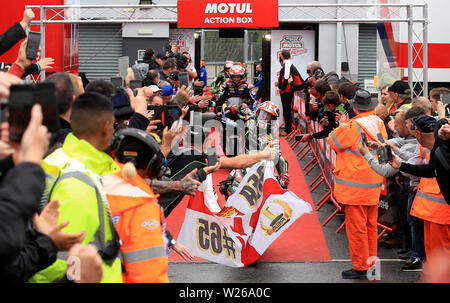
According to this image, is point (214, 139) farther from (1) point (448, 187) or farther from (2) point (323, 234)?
(1) point (448, 187)

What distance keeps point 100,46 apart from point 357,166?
15.9m

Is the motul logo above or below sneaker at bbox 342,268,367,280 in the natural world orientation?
above

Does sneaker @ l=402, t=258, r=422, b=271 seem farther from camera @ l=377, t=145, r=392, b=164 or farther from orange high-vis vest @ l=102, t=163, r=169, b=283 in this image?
orange high-vis vest @ l=102, t=163, r=169, b=283

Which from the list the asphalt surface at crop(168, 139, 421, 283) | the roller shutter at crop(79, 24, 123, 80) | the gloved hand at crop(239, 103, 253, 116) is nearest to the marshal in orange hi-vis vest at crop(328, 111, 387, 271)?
the asphalt surface at crop(168, 139, 421, 283)

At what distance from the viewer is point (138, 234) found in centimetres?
322

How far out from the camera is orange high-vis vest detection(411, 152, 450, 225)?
606cm

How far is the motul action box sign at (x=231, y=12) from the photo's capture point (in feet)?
40.9

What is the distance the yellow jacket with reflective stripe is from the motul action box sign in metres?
9.62

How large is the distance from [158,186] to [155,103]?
7.66 ft

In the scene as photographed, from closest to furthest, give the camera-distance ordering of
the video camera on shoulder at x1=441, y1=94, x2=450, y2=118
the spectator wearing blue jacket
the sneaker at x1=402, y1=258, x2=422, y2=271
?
the video camera on shoulder at x1=441, y1=94, x2=450, y2=118, the sneaker at x1=402, y1=258, x2=422, y2=271, the spectator wearing blue jacket


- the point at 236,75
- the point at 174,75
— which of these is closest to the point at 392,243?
the point at 174,75

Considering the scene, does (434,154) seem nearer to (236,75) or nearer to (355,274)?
(355,274)

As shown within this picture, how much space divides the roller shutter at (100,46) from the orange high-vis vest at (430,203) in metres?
16.5
